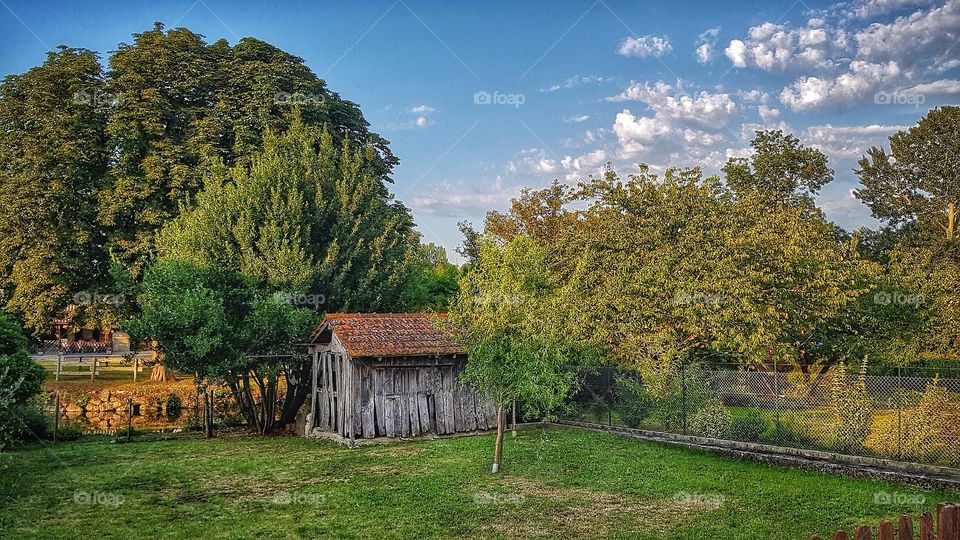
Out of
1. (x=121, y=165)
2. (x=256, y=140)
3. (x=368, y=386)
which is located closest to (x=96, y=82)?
(x=121, y=165)

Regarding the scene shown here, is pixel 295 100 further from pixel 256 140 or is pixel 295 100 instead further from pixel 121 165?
pixel 121 165

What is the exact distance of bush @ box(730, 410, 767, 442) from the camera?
1744 cm

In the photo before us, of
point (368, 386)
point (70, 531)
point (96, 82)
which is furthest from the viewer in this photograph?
point (96, 82)

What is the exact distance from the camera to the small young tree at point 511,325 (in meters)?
15.9

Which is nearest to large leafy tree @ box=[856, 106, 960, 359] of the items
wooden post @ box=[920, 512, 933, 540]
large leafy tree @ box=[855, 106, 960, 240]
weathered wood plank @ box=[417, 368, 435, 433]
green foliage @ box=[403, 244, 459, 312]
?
large leafy tree @ box=[855, 106, 960, 240]

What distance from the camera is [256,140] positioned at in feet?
108

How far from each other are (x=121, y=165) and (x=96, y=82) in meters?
4.78

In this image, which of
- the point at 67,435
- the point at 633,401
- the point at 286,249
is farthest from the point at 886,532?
the point at 67,435

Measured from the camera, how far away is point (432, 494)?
1408 cm

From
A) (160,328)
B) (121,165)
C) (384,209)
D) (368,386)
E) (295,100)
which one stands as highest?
(295,100)

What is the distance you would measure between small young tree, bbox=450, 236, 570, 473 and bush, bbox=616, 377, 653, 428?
5.07 m

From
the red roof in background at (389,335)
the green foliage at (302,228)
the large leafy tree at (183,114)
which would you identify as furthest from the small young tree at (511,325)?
the large leafy tree at (183,114)

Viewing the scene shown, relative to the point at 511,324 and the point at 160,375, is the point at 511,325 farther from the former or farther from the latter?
A: the point at 160,375

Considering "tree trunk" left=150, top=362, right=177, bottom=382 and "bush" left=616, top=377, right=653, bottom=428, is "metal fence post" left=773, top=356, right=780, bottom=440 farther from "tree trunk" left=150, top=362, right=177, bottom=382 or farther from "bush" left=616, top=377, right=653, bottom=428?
"tree trunk" left=150, top=362, right=177, bottom=382
